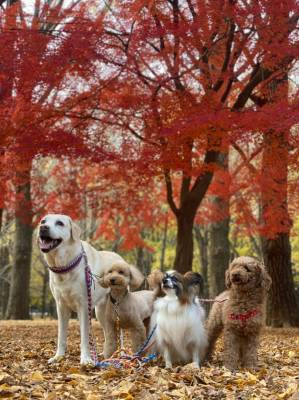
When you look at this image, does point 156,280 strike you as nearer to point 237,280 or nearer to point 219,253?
point 237,280

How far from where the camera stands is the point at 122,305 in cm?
612

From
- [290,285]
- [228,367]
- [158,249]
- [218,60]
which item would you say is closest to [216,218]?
[290,285]

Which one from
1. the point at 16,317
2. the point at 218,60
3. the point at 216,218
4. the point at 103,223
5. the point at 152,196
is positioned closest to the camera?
the point at 218,60

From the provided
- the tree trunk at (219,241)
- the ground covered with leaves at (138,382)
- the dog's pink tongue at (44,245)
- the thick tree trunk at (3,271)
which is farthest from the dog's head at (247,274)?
the thick tree trunk at (3,271)

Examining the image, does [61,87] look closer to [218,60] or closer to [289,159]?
[218,60]

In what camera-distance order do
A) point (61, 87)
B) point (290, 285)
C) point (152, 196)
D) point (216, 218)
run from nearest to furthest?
point (61, 87) → point (290, 285) → point (216, 218) → point (152, 196)

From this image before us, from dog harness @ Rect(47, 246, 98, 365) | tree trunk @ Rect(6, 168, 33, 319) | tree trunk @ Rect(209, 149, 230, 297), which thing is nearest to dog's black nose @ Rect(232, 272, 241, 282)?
dog harness @ Rect(47, 246, 98, 365)

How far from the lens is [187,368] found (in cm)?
556

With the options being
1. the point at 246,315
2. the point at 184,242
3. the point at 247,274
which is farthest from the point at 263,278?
the point at 184,242

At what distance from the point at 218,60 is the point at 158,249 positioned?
76.5 feet

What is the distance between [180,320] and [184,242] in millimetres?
6157

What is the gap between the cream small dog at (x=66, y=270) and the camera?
583 centimetres

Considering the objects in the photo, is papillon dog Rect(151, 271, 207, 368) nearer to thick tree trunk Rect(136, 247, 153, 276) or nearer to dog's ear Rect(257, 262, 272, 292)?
dog's ear Rect(257, 262, 272, 292)

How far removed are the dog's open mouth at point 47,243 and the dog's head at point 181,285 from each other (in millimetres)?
1174
